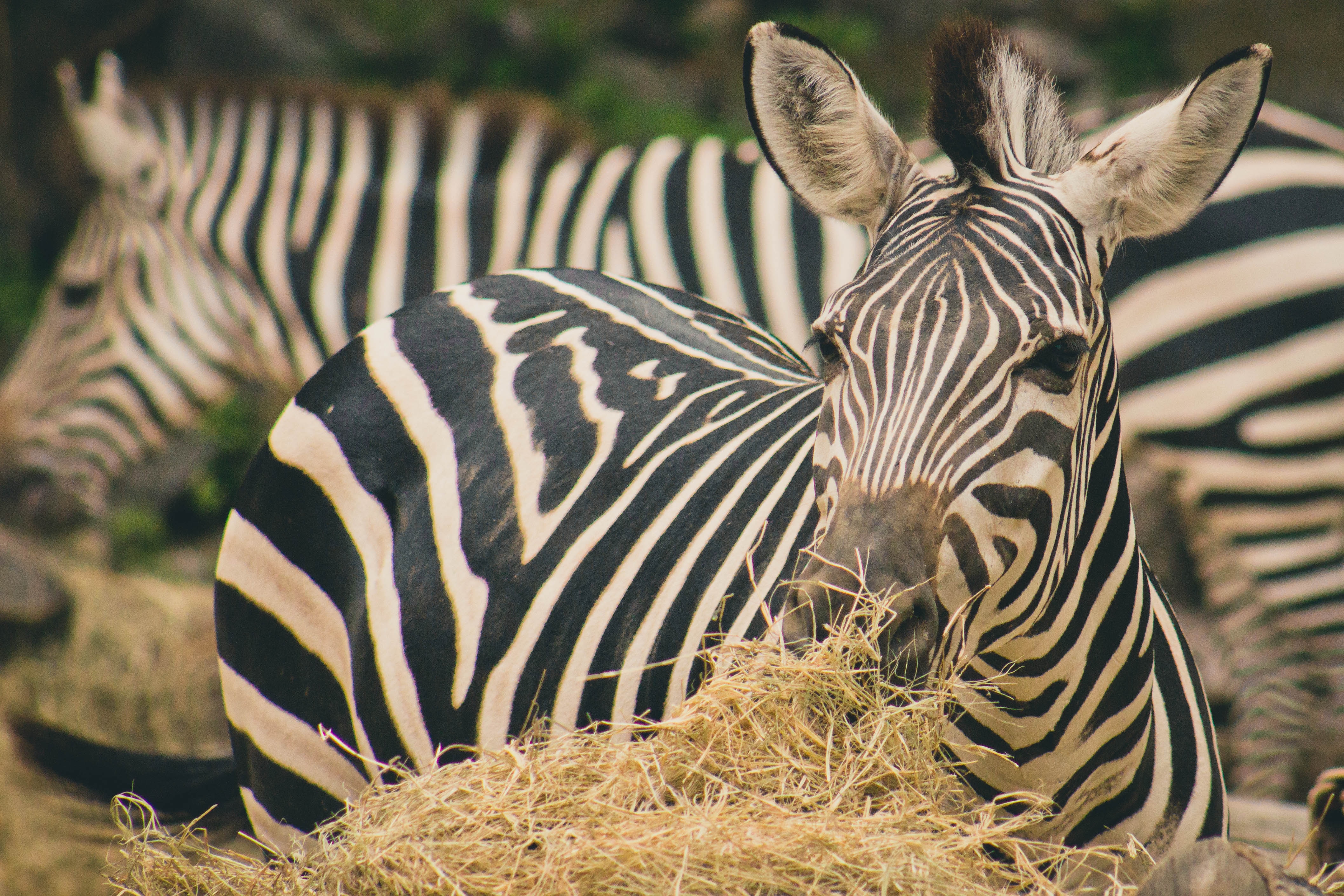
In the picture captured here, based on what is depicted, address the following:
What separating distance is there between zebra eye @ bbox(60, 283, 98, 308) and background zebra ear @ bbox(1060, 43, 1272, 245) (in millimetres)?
4900

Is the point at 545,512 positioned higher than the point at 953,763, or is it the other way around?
the point at 545,512

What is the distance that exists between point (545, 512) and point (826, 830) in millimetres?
1227

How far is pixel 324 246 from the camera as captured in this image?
5629 mm

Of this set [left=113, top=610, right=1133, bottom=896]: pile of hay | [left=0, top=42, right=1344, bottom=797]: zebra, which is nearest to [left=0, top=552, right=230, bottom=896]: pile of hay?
[left=0, top=42, right=1344, bottom=797]: zebra

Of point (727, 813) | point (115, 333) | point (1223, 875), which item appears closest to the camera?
point (1223, 875)

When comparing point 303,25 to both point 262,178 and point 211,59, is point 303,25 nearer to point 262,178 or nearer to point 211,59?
point 211,59

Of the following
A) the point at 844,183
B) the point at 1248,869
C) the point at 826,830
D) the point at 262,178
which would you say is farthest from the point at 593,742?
the point at 262,178

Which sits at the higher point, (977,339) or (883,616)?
(977,339)

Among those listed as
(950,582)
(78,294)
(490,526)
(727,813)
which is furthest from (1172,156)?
(78,294)

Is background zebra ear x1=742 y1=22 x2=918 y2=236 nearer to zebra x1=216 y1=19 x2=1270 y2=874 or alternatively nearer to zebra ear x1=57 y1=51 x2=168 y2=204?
zebra x1=216 y1=19 x2=1270 y2=874

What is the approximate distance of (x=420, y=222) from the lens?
5.64m

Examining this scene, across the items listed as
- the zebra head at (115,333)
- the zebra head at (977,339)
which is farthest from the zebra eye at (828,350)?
the zebra head at (115,333)

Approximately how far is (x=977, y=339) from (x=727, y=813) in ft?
2.89

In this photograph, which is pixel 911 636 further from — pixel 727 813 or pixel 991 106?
pixel 991 106
